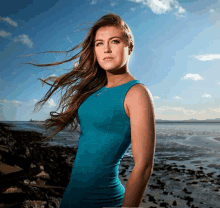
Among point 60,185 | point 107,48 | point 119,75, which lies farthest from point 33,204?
point 107,48

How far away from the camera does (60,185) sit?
591 centimetres

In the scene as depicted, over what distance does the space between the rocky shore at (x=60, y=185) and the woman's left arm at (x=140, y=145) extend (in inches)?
81.9

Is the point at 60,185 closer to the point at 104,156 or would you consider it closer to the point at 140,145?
the point at 104,156

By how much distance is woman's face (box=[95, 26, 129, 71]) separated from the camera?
1.49m

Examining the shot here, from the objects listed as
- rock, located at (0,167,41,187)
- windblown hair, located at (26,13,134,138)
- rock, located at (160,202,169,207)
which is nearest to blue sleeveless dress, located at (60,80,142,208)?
windblown hair, located at (26,13,134,138)

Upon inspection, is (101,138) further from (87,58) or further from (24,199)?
(24,199)

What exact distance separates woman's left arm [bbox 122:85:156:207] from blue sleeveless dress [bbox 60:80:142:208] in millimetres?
112

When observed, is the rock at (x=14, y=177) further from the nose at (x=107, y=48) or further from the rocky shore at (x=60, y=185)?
the nose at (x=107, y=48)

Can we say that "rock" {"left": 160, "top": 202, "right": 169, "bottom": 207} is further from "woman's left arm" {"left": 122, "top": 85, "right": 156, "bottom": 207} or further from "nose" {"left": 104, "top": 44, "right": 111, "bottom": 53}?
"nose" {"left": 104, "top": 44, "right": 111, "bottom": 53}

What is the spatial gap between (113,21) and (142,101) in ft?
2.60

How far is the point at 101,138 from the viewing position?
4.42 ft

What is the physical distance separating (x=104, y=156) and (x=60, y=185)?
17.5ft

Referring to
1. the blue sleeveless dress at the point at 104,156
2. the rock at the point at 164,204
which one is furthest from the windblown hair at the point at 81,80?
the rock at the point at 164,204

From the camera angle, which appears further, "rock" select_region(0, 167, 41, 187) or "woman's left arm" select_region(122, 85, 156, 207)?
"rock" select_region(0, 167, 41, 187)
